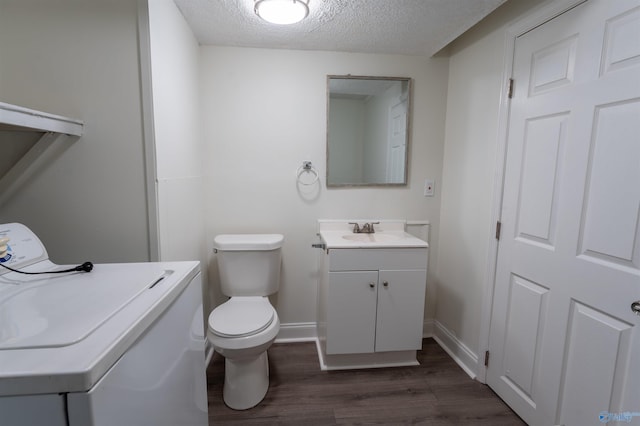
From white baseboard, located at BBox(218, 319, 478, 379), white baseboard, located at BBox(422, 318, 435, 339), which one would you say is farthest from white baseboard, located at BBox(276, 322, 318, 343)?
white baseboard, located at BBox(422, 318, 435, 339)

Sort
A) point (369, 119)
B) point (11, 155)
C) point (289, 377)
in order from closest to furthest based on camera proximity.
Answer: point (11, 155), point (289, 377), point (369, 119)

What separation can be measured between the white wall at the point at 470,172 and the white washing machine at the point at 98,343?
65.6 inches

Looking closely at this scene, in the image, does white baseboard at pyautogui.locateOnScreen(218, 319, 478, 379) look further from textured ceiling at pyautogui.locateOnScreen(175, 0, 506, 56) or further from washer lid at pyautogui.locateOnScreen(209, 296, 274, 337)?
textured ceiling at pyautogui.locateOnScreen(175, 0, 506, 56)

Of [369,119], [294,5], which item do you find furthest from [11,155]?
[369,119]

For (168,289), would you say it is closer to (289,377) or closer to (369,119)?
(289,377)

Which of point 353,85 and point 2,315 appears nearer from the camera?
point 2,315

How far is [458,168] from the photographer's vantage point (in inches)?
82.2

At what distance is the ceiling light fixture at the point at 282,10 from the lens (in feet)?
4.74

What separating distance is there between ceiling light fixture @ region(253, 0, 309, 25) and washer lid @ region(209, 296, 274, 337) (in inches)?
63.6

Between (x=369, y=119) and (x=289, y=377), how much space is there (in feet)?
6.19

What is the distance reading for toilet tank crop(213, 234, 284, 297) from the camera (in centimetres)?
194

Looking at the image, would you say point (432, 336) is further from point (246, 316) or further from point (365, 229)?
point (246, 316)

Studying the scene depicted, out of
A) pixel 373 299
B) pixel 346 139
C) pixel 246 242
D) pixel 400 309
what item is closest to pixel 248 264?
pixel 246 242

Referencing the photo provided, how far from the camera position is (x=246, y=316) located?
1.68 metres
